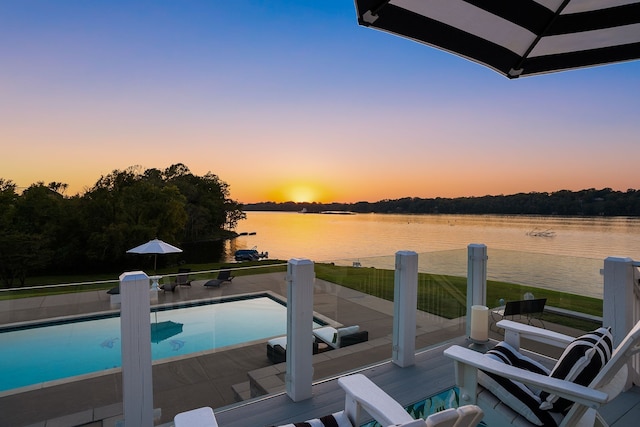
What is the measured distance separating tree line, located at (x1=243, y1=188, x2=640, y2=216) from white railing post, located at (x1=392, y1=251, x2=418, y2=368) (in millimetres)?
26914

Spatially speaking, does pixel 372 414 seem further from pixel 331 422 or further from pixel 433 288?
pixel 433 288

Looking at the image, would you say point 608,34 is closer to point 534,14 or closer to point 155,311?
point 534,14

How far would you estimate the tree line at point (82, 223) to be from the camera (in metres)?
27.5

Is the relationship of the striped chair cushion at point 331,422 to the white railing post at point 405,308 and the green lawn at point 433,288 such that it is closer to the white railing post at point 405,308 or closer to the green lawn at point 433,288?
the green lawn at point 433,288

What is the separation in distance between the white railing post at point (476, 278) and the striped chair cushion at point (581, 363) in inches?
82.0

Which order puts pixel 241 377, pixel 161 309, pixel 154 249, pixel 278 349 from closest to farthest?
pixel 161 309 → pixel 241 377 → pixel 278 349 → pixel 154 249

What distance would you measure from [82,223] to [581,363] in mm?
37395

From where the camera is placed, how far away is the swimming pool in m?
2.54

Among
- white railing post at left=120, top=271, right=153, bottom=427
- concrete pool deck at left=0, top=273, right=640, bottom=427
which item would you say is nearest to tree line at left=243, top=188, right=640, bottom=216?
concrete pool deck at left=0, top=273, right=640, bottom=427

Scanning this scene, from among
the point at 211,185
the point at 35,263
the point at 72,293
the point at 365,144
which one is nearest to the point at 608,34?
the point at 72,293

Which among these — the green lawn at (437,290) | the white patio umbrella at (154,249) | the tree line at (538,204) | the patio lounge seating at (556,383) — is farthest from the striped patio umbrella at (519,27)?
the tree line at (538,204)

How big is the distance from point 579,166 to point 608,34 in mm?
22675

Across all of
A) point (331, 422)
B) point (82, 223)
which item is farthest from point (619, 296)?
point (82, 223)

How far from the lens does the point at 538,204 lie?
32.5 meters
